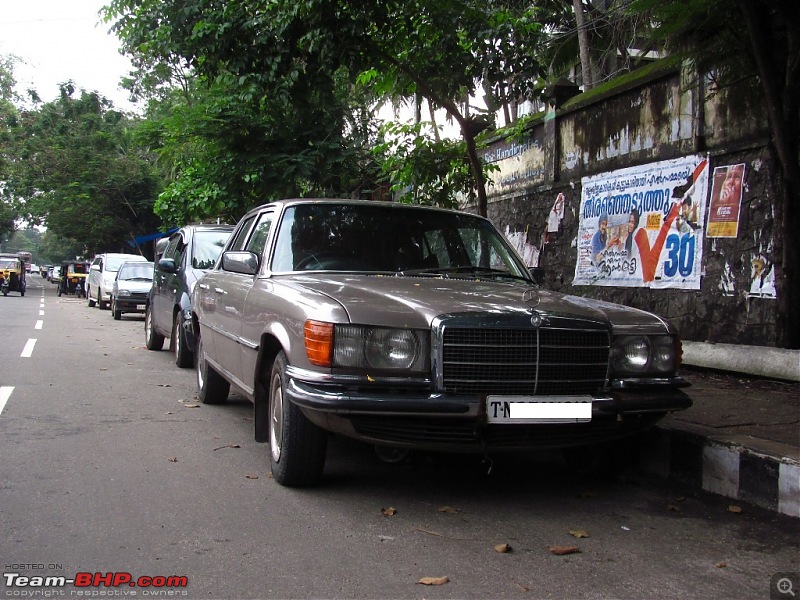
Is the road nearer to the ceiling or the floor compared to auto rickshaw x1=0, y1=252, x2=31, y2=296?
nearer to the floor

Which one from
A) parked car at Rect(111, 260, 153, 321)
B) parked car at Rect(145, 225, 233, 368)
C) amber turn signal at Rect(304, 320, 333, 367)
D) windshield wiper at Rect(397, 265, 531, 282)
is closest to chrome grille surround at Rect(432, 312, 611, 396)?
amber turn signal at Rect(304, 320, 333, 367)

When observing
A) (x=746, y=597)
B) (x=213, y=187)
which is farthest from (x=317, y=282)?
(x=213, y=187)

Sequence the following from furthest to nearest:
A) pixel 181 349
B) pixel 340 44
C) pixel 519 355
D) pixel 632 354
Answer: pixel 181 349 < pixel 340 44 < pixel 632 354 < pixel 519 355

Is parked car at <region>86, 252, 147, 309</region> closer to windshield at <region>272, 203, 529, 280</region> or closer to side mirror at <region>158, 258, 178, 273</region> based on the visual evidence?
side mirror at <region>158, 258, 178, 273</region>

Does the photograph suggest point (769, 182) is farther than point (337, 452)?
Yes

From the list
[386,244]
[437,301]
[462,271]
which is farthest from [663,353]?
[386,244]

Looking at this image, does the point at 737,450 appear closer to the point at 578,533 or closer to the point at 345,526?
the point at 578,533

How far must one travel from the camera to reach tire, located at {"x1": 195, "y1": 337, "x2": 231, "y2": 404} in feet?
23.3

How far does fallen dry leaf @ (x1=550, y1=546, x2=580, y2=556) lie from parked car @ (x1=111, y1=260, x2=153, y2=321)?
17068 millimetres

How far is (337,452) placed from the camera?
5.39 meters

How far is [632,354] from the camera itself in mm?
4469

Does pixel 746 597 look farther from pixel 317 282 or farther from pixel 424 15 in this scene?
pixel 424 15

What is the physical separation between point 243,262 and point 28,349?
7275mm

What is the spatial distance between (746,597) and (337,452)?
9.42 feet
